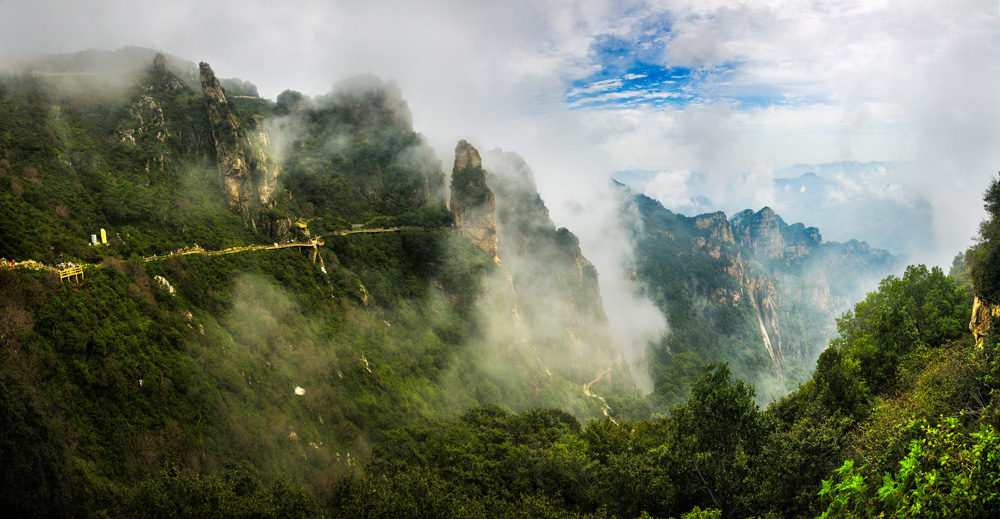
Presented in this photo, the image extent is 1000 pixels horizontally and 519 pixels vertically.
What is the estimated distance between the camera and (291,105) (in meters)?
94.4

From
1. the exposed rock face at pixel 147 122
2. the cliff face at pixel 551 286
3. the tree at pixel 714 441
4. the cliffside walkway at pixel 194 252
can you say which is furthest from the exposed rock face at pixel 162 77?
the tree at pixel 714 441

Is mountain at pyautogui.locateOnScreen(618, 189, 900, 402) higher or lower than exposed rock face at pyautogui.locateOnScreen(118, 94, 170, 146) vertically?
lower

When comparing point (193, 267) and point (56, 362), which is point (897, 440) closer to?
point (56, 362)

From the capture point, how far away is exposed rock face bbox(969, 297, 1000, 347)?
80.8 ft

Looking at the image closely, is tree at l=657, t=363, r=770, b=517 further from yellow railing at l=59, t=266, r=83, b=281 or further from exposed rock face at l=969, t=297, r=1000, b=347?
yellow railing at l=59, t=266, r=83, b=281

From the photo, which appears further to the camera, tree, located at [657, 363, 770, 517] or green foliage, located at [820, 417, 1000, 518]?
tree, located at [657, 363, 770, 517]

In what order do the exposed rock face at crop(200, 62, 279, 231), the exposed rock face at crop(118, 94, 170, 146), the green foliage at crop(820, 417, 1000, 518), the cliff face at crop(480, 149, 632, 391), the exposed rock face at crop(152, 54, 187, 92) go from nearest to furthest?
1. the green foliage at crop(820, 417, 1000, 518)
2. the exposed rock face at crop(118, 94, 170, 146)
3. the exposed rock face at crop(200, 62, 279, 231)
4. the exposed rock face at crop(152, 54, 187, 92)
5. the cliff face at crop(480, 149, 632, 391)

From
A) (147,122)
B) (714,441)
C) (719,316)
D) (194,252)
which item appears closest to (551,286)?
(194,252)

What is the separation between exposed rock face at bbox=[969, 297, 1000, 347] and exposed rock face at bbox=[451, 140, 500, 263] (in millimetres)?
63602

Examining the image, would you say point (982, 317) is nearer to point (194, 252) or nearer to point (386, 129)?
point (194, 252)

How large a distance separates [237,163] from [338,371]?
31881 mm

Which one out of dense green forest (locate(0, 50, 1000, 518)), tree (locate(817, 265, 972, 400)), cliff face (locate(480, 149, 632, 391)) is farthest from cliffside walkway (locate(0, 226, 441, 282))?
tree (locate(817, 265, 972, 400))

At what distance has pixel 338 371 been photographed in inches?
1839

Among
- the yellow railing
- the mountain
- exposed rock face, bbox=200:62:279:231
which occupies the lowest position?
the mountain
